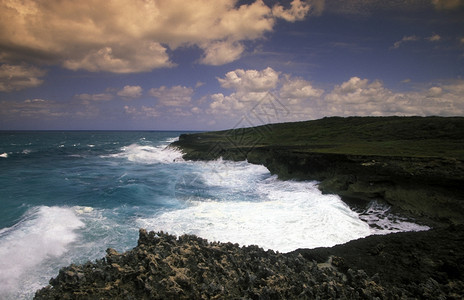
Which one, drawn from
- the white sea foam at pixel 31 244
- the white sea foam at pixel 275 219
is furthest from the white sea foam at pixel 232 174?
the white sea foam at pixel 31 244

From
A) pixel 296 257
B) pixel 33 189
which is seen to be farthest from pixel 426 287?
pixel 33 189

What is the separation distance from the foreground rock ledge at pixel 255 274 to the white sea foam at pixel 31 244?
200 inches

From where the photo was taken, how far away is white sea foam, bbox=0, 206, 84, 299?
10219 mm

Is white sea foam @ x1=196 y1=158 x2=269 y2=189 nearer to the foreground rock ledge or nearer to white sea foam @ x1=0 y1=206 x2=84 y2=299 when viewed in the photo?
white sea foam @ x1=0 y1=206 x2=84 y2=299

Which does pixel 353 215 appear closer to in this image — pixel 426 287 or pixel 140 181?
pixel 426 287

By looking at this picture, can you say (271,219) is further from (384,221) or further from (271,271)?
(271,271)

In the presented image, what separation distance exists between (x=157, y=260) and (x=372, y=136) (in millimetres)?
56262

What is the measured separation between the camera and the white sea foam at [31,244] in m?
10.2

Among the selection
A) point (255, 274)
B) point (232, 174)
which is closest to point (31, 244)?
point (255, 274)

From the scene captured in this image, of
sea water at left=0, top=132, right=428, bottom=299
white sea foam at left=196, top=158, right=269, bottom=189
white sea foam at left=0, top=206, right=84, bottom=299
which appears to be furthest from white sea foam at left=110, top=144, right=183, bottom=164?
white sea foam at left=0, top=206, right=84, bottom=299

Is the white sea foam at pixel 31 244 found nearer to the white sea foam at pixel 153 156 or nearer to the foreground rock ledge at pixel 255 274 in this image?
the foreground rock ledge at pixel 255 274

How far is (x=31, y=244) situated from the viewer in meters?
13.1

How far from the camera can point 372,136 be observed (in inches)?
2094

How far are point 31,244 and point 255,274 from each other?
1266 centimetres
